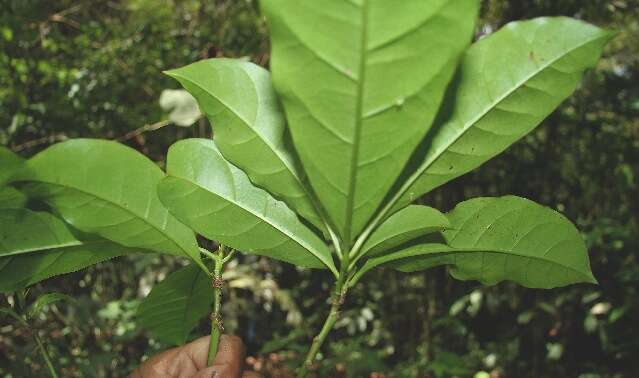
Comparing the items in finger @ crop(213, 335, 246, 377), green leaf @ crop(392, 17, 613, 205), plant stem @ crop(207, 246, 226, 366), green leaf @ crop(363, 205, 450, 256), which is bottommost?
finger @ crop(213, 335, 246, 377)

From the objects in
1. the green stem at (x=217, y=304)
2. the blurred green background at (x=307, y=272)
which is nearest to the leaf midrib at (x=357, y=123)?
the green stem at (x=217, y=304)

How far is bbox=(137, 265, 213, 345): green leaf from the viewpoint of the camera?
1.85 ft

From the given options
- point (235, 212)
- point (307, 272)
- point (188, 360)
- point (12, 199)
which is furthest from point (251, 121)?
point (307, 272)

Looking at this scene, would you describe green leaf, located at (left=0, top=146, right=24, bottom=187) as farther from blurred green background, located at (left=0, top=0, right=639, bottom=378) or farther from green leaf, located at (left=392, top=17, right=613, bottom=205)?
blurred green background, located at (left=0, top=0, right=639, bottom=378)

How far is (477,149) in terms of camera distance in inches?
16.6

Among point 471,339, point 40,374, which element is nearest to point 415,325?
point 471,339

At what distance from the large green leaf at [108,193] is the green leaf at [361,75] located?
0.15m

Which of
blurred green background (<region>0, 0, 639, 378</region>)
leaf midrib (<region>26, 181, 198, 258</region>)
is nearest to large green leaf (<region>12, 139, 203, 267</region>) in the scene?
leaf midrib (<region>26, 181, 198, 258</region>)

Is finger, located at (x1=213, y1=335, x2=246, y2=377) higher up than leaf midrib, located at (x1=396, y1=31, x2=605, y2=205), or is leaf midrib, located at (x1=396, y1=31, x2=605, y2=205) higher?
leaf midrib, located at (x1=396, y1=31, x2=605, y2=205)

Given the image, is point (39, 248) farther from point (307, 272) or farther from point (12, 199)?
point (307, 272)

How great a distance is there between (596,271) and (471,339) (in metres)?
1.23

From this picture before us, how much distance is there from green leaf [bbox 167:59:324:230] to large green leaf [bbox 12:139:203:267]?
0.23ft

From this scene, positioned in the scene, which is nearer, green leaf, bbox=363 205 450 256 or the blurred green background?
green leaf, bbox=363 205 450 256

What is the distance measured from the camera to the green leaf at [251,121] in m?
0.43
